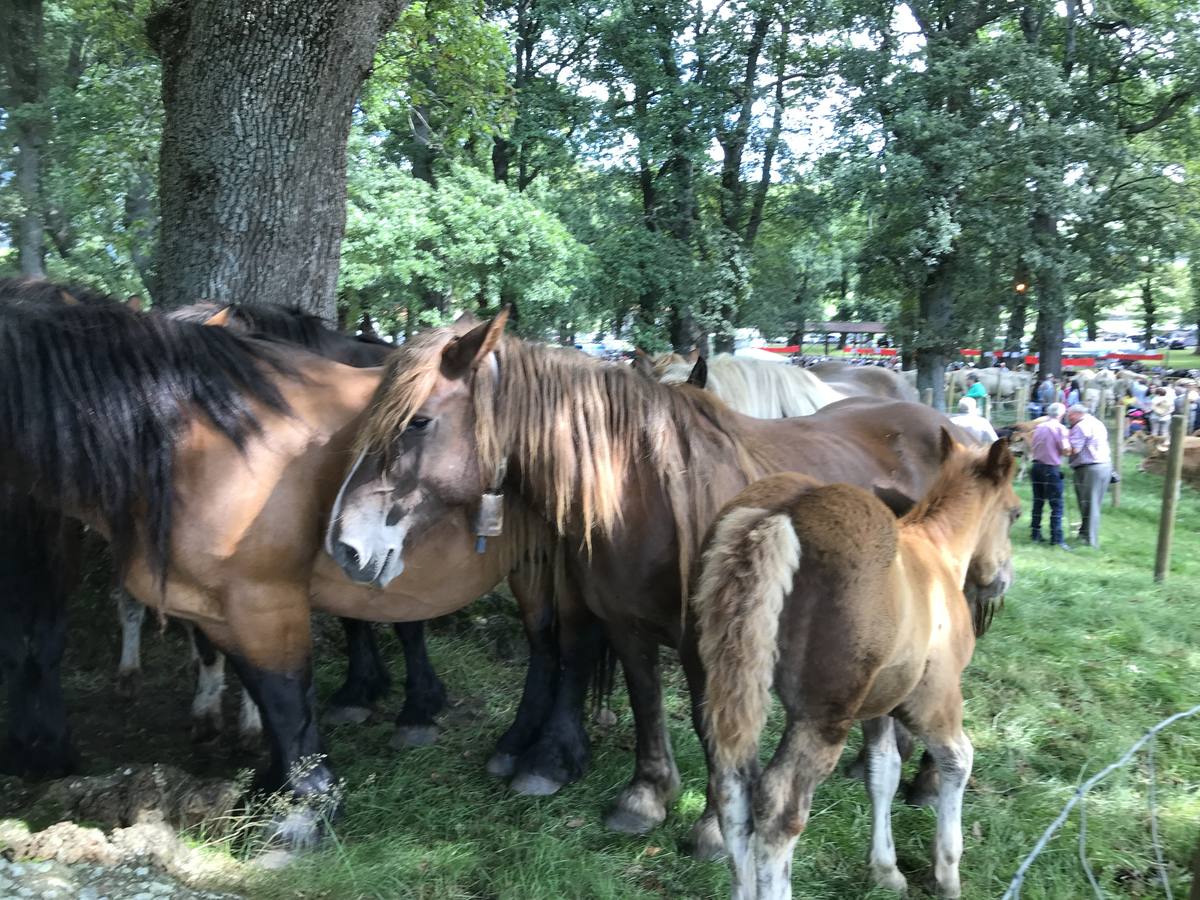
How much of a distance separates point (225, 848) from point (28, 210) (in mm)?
20264

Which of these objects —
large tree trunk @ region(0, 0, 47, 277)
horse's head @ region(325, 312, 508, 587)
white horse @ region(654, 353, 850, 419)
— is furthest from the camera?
large tree trunk @ region(0, 0, 47, 277)

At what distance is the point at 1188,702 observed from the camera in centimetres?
419

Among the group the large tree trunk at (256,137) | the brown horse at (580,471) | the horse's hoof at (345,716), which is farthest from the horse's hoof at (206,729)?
the large tree trunk at (256,137)

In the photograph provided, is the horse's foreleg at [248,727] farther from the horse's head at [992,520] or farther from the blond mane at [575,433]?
the horse's head at [992,520]

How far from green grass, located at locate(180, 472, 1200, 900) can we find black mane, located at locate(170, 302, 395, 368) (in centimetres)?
183

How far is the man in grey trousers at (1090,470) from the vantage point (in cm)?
975

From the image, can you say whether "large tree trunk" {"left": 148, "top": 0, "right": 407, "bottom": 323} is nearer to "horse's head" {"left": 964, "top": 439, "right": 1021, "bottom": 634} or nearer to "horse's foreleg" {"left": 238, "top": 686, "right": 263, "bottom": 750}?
"horse's foreleg" {"left": 238, "top": 686, "right": 263, "bottom": 750}

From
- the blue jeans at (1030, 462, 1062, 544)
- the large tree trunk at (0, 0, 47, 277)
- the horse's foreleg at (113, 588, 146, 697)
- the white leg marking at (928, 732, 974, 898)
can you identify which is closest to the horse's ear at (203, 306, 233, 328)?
the horse's foreleg at (113, 588, 146, 697)

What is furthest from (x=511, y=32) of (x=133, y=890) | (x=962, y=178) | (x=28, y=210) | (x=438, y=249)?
(x=133, y=890)

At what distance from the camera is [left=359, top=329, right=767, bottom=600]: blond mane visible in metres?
2.66

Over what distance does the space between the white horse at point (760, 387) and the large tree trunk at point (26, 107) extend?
1695 cm

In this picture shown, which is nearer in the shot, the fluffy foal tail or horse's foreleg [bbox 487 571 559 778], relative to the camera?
the fluffy foal tail

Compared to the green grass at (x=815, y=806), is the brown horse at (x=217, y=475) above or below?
above

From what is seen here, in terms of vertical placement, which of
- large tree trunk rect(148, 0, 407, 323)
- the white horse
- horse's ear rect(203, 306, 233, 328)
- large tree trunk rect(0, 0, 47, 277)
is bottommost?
the white horse
